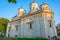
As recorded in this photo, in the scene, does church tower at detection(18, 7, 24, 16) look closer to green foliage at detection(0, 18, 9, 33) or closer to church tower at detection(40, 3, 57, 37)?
green foliage at detection(0, 18, 9, 33)

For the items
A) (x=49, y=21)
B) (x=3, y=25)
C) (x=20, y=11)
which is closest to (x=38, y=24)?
(x=49, y=21)

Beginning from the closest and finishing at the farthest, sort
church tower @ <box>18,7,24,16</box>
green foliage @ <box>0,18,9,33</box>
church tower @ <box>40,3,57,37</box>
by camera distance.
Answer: church tower @ <box>40,3,57,37</box>, church tower @ <box>18,7,24,16</box>, green foliage @ <box>0,18,9,33</box>

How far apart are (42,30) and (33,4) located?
1069cm

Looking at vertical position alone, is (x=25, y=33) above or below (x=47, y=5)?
below

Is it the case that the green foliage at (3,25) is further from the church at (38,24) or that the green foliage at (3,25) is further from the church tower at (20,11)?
the church at (38,24)

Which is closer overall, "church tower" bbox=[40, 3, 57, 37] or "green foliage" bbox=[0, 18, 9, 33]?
"church tower" bbox=[40, 3, 57, 37]

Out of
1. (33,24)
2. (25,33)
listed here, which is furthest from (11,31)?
(33,24)

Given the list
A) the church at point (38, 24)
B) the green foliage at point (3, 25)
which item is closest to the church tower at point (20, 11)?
the church at point (38, 24)

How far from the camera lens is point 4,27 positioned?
41.8 m

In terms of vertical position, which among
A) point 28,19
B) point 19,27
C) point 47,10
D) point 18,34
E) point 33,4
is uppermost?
point 33,4

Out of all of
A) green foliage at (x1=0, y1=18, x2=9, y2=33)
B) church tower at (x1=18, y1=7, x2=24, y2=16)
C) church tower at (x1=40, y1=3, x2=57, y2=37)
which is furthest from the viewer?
green foliage at (x1=0, y1=18, x2=9, y2=33)

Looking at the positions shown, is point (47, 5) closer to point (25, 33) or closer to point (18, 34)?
point (25, 33)

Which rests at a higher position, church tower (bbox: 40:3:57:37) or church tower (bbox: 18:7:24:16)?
church tower (bbox: 18:7:24:16)

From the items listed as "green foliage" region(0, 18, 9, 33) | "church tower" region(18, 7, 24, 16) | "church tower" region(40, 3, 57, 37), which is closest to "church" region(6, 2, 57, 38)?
"church tower" region(40, 3, 57, 37)
